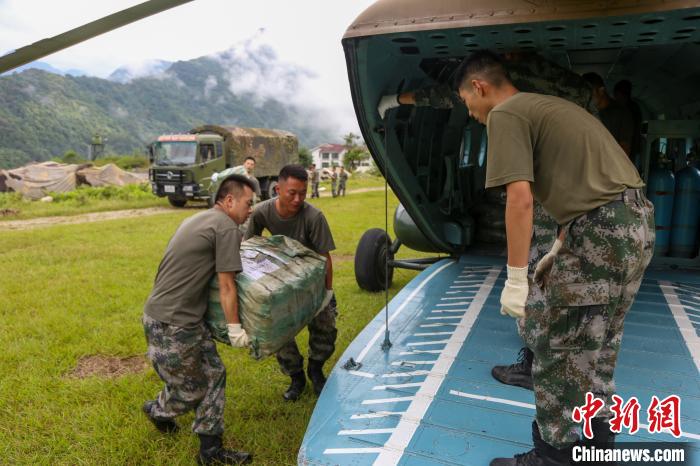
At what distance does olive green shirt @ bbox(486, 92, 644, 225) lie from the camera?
1.89 meters

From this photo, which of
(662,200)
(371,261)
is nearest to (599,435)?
(662,200)

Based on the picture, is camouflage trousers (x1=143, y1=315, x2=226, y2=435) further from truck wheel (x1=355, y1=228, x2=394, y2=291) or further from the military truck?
the military truck

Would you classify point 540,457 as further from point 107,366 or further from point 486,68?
point 107,366

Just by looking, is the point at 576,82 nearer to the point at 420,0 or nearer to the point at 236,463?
the point at 420,0

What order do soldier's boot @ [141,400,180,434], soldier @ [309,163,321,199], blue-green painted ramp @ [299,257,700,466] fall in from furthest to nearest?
soldier @ [309,163,321,199] < soldier's boot @ [141,400,180,434] < blue-green painted ramp @ [299,257,700,466]

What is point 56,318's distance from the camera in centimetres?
511

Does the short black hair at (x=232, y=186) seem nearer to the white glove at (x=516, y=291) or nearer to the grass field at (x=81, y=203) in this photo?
the white glove at (x=516, y=291)

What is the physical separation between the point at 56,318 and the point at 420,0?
180 inches

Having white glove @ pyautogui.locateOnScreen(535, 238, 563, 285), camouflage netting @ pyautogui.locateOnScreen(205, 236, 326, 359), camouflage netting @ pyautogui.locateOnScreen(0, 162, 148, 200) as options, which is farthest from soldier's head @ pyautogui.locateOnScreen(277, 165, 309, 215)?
camouflage netting @ pyautogui.locateOnScreen(0, 162, 148, 200)

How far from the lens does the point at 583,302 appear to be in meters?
1.94

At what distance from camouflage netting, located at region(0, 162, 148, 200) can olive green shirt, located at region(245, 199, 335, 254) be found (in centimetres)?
1983

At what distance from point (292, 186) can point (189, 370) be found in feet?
3.98

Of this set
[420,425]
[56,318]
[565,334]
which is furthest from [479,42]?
[56,318]

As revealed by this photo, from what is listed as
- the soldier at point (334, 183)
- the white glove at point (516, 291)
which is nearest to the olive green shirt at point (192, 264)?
the white glove at point (516, 291)
